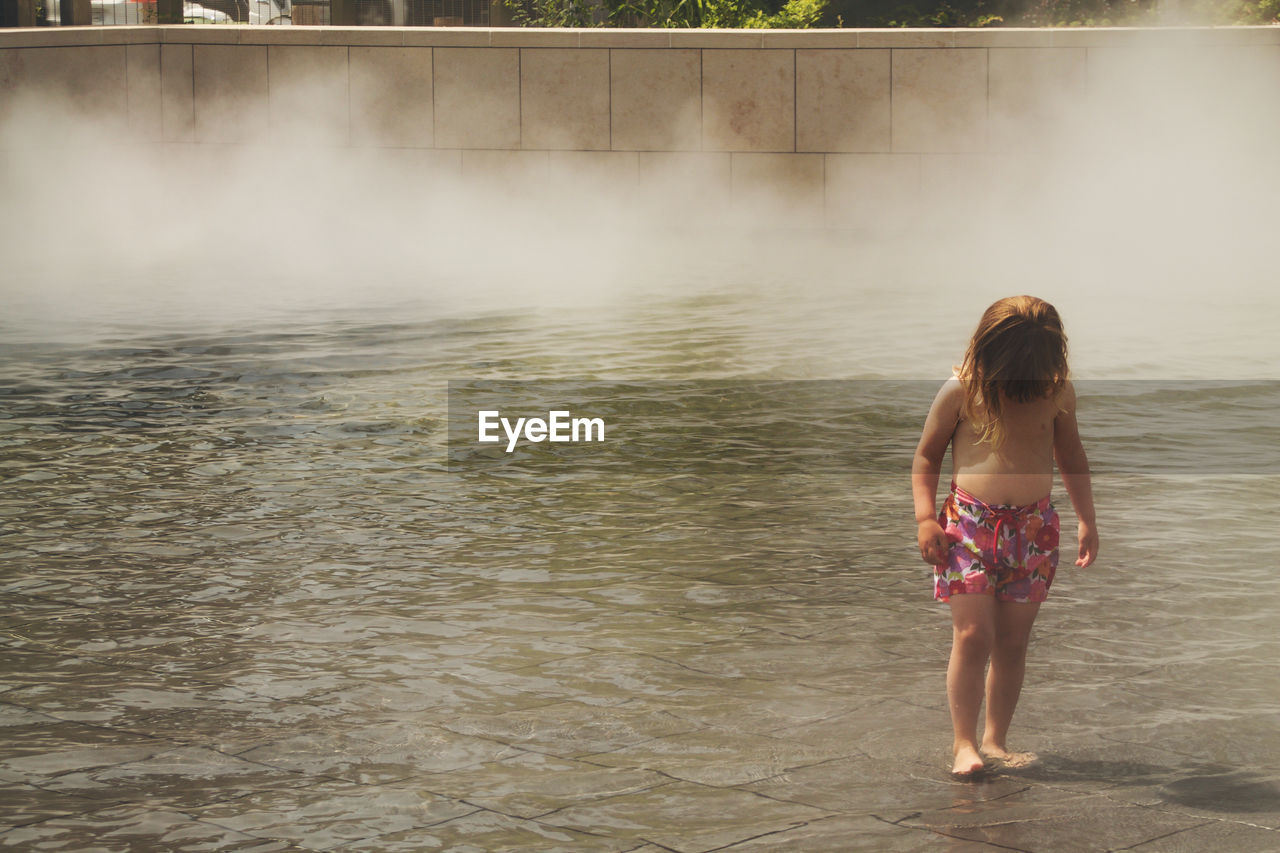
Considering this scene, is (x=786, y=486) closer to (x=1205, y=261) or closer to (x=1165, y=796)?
(x=1165, y=796)

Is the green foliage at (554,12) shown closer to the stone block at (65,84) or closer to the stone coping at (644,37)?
the stone coping at (644,37)

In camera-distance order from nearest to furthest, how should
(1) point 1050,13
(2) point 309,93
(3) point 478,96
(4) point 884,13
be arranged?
(3) point 478,96
(2) point 309,93
(1) point 1050,13
(4) point 884,13

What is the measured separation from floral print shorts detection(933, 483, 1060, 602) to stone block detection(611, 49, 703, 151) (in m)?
16.4

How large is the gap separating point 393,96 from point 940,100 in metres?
6.55

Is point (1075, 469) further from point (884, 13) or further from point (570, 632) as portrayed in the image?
point (884, 13)

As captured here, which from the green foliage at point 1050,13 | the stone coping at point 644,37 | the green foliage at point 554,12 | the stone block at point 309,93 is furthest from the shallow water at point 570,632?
the green foliage at point 554,12

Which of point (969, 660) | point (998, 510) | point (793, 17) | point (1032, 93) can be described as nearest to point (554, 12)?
point (793, 17)

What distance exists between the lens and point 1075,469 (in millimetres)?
4664

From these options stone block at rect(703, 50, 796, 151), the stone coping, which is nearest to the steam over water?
stone block at rect(703, 50, 796, 151)

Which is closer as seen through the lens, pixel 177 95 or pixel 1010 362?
pixel 1010 362

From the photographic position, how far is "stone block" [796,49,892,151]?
20188mm

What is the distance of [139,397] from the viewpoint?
33.7 feet

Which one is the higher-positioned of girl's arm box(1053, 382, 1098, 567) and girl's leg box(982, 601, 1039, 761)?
girl's arm box(1053, 382, 1098, 567)

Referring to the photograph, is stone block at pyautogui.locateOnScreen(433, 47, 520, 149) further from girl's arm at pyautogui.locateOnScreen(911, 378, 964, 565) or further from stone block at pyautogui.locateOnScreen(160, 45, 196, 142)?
girl's arm at pyautogui.locateOnScreen(911, 378, 964, 565)
